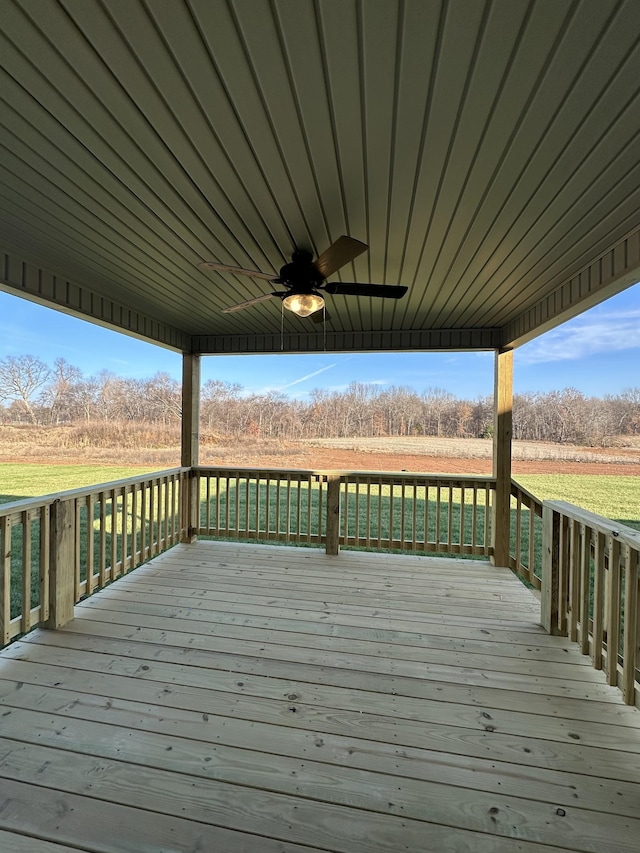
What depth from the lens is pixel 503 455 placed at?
431 cm

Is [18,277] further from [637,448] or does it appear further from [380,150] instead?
[637,448]

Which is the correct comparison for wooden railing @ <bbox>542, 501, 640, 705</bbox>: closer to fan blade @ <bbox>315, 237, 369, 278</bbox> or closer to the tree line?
fan blade @ <bbox>315, 237, 369, 278</bbox>

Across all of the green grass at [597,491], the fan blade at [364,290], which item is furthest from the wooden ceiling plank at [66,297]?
the green grass at [597,491]

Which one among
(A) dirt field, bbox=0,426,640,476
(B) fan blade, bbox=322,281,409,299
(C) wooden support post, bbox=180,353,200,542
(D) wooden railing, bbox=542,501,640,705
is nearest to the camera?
(D) wooden railing, bbox=542,501,640,705

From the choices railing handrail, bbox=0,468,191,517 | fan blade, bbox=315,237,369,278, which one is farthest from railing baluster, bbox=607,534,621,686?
railing handrail, bbox=0,468,191,517

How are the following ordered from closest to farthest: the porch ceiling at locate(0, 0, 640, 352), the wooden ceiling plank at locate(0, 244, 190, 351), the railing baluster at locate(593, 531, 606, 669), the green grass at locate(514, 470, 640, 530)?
the porch ceiling at locate(0, 0, 640, 352), the railing baluster at locate(593, 531, 606, 669), the wooden ceiling plank at locate(0, 244, 190, 351), the green grass at locate(514, 470, 640, 530)

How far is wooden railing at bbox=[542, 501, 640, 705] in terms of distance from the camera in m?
1.97

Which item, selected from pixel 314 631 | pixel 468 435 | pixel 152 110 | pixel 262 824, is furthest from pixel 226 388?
pixel 262 824

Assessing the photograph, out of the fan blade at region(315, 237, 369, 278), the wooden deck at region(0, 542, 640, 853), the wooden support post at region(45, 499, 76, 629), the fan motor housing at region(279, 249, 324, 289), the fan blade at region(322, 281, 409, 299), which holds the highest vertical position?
the fan motor housing at region(279, 249, 324, 289)

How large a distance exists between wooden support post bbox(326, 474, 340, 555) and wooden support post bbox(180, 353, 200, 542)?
5.91 ft

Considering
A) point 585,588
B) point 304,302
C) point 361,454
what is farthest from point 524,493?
point 304,302

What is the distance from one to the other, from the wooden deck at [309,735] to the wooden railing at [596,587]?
15 cm

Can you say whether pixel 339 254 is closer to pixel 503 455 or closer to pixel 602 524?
pixel 602 524

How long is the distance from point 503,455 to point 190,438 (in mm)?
4003
